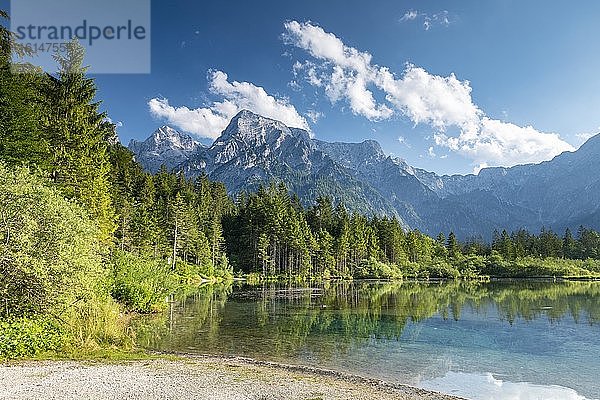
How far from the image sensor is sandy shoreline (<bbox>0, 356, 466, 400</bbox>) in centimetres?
1193

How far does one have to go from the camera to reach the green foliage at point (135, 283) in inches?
1225

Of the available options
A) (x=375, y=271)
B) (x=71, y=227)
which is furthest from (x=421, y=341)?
(x=375, y=271)

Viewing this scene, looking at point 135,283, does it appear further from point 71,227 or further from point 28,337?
point 28,337

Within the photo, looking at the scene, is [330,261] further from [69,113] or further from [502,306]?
[69,113]

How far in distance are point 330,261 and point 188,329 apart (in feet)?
243

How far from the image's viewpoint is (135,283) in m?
31.8

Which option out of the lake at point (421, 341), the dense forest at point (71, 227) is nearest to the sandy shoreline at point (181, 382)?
the lake at point (421, 341)

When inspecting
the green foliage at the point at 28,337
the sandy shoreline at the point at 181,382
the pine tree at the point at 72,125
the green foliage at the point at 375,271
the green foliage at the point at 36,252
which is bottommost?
the green foliage at the point at 375,271

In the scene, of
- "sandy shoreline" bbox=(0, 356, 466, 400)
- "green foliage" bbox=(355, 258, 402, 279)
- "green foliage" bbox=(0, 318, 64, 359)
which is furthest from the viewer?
"green foliage" bbox=(355, 258, 402, 279)

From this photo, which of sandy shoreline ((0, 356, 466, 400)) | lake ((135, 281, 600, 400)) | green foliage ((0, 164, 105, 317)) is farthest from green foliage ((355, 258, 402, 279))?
green foliage ((0, 164, 105, 317))

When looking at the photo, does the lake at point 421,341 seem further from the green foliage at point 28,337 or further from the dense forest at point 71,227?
the green foliage at point 28,337

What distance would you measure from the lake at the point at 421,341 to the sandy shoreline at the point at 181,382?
2.57 metres

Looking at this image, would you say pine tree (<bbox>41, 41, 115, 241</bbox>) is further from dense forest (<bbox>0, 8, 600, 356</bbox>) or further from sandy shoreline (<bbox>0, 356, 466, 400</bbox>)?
sandy shoreline (<bbox>0, 356, 466, 400</bbox>)

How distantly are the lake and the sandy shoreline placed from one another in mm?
2573
